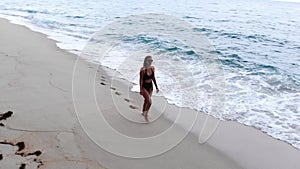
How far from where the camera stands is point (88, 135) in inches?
210

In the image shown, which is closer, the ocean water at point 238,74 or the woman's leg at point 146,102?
the woman's leg at point 146,102

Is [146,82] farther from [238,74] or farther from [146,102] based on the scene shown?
[238,74]

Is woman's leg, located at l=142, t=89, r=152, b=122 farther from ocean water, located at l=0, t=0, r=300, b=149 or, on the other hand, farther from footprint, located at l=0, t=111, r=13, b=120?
footprint, located at l=0, t=111, r=13, b=120

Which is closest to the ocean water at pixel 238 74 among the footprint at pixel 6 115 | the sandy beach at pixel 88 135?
the sandy beach at pixel 88 135

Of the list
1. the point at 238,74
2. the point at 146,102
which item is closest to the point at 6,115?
the point at 146,102

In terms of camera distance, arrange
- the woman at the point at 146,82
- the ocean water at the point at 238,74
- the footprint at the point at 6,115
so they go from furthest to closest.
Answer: the ocean water at the point at 238,74
the woman at the point at 146,82
the footprint at the point at 6,115

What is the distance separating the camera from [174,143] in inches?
215

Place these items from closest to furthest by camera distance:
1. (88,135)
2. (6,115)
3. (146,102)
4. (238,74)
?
(88,135)
(6,115)
(146,102)
(238,74)

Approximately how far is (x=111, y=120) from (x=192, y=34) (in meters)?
15.9

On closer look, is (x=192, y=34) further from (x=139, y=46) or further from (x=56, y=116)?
(x=56, y=116)

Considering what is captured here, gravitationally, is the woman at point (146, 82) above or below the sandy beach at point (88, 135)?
above

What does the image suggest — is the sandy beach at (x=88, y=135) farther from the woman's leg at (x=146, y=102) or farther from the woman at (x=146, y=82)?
the woman at (x=146, y=82)

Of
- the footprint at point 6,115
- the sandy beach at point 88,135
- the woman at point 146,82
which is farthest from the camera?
the woman at point 146,82

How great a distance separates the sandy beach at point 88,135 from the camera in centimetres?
460
